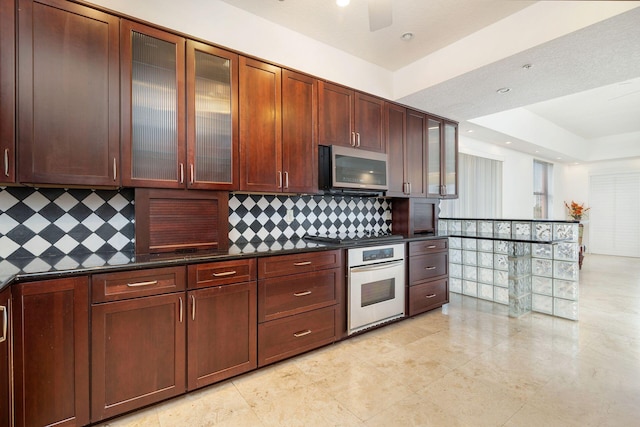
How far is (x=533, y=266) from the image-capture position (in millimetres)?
3674

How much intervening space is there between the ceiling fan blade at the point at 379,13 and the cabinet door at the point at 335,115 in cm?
103

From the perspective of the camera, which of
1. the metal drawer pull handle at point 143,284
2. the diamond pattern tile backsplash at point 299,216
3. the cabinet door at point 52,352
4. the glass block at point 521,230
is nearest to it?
the cabinet door at point 52,352

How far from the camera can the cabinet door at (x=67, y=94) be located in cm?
164

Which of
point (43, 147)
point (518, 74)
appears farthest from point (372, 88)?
point (43, 147)

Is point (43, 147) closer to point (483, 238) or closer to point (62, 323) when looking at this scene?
point (62, 323)

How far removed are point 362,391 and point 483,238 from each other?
2.78 metres

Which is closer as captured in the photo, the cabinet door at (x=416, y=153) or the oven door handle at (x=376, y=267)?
the oven door handle at (x=376, y=267)

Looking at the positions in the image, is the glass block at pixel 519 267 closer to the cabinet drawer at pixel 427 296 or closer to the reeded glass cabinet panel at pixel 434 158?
the cabinet drawer at pixel 427 296

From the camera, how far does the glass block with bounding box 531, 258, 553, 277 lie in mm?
3525

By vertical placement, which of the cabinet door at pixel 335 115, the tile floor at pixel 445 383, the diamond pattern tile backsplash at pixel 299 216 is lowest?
the tile floor at pixel 445 383

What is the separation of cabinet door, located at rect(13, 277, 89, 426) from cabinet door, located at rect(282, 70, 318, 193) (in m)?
1.63

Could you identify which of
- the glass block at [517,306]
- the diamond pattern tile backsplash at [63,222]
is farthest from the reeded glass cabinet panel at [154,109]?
the glass block at [517,306]

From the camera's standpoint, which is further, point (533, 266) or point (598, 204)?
point (598, 204)

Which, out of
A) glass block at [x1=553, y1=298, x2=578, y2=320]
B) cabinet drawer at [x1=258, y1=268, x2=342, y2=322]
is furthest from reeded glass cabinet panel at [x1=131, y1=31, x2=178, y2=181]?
glass block at [x1=553, y1=298, x2=578, y2=320]
